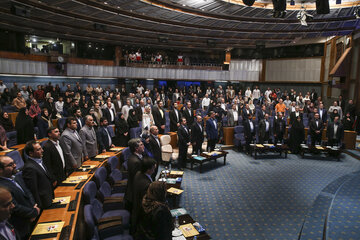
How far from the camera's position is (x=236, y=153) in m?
8.53

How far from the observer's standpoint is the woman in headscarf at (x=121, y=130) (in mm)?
7031

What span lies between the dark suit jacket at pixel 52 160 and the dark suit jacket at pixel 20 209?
1036mm

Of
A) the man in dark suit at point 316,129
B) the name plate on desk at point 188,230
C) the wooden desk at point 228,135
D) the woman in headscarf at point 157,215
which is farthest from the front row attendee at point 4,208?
the man in dark suit at point 316,129

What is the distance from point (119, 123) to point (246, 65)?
14.0 metres

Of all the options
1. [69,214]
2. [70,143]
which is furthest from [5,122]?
[69,214]

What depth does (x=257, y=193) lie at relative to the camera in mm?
5309

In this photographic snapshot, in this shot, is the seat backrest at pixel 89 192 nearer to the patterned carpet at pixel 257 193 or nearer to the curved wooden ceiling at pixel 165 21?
the patterned carpet at pixel 257 193

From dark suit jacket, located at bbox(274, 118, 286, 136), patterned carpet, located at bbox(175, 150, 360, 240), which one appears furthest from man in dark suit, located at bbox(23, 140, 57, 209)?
dark suit jacket, located at bbox(274, 118, 286, 136)

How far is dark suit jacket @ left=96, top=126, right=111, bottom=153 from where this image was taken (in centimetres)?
595

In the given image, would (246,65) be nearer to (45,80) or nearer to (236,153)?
(236,153)

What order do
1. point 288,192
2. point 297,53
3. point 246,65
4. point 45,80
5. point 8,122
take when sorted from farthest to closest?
point 246,65
point 297,53
point 45,80
point 8,122
point 288,192

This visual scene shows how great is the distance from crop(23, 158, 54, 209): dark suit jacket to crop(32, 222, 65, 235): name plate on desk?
0.99 feet

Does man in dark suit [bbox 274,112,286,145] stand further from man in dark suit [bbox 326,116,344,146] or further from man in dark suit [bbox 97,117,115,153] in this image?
man in dark suit [bbox 97,117,115,153]

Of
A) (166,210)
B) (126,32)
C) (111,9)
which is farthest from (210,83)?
(166,210)
